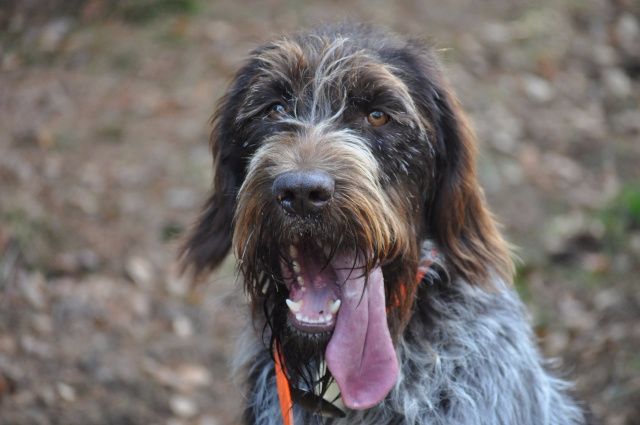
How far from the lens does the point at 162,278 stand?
263 inches

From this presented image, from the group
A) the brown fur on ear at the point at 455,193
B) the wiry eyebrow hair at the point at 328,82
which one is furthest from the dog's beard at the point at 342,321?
the wiry eyebrow hair at the point at 328,82

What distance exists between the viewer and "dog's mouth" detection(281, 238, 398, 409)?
3463 millimetres

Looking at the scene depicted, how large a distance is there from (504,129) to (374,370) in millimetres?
5300

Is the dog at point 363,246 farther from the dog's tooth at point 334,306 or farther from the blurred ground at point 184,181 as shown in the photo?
the blurred ground at point 184,181

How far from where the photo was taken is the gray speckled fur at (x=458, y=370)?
12.1 ft

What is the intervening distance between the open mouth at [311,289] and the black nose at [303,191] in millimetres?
277

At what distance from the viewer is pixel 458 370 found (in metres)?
3.78

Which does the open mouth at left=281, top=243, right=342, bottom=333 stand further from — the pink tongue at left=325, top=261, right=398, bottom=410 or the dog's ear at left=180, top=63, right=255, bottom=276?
the dog's ear at left=180, top=63, right=255, bottom=276

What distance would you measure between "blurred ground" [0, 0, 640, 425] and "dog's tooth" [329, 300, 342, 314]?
874mm

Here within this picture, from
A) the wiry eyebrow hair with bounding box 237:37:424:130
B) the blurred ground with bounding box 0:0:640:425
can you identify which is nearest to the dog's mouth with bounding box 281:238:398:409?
the wiry eyebrow hair with bounding box 237:37:424:130

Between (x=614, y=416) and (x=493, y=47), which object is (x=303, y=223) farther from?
(x=493, y=47)

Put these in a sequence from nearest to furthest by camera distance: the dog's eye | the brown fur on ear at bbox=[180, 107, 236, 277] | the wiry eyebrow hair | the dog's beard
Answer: the dog's beard → the wiry eyebrow hair → the dog's eye → the brown fur on ear at bbox=[180, 107, 236, 277]

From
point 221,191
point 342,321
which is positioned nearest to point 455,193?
point 342,321

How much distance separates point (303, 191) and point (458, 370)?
45.5 inches
